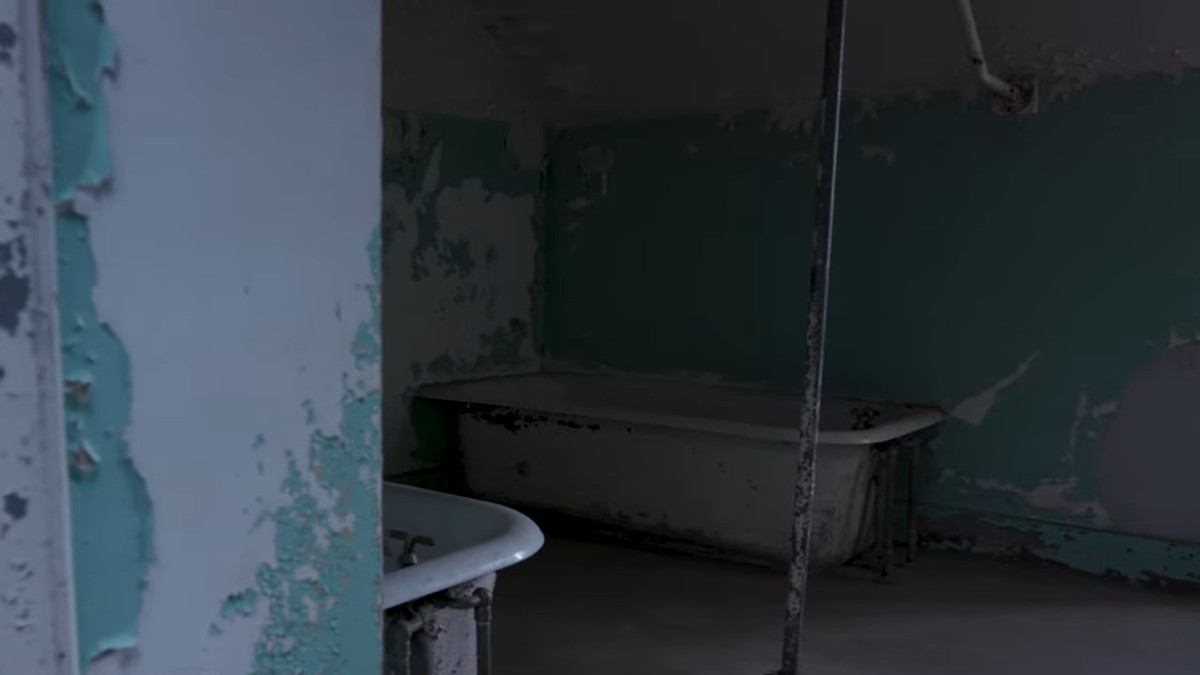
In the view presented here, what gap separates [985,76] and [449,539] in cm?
221

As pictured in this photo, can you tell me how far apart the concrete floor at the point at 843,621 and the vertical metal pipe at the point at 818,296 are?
1.56 feet

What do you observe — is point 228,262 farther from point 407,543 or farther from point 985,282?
point 985,282

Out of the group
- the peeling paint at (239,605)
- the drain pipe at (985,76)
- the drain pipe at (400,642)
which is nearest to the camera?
the peeling paint at (239,605)

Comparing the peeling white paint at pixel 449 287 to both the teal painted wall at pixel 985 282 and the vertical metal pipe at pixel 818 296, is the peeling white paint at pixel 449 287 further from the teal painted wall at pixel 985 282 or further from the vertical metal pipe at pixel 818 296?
the vertical metal pipe at pixel 818 296

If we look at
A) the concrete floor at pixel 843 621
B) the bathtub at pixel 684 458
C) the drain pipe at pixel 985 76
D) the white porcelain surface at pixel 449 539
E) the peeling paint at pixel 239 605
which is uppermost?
the drain pipe at pixel 985 76

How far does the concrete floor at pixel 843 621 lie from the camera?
2258 mm

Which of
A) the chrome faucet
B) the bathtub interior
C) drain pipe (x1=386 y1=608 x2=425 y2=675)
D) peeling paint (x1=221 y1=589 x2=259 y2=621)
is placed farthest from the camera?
the bathtub interior

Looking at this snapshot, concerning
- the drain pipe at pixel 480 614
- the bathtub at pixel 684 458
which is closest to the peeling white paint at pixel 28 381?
the drain pipe at pixel 480 614

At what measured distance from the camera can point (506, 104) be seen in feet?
12.8

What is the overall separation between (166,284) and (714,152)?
313 centimetres

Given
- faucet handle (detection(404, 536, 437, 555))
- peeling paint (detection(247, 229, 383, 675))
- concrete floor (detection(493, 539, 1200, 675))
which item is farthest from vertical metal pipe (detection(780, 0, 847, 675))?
peeling paint (detection(247, 229, 383, 675))

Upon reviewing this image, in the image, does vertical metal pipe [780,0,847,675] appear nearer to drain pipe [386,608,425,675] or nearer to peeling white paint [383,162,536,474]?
drain pipe [386,608,425,675]

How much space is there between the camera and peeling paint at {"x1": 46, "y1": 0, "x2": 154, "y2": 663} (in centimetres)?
60

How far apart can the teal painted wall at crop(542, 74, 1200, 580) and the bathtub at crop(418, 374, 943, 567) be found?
161 millimetres
